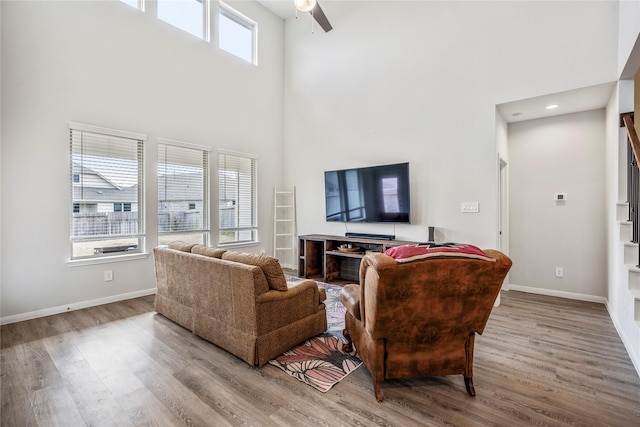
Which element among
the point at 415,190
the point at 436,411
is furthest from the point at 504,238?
the point at 436,411

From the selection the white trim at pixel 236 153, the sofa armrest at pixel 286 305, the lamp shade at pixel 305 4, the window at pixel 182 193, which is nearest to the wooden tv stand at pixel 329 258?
the window at pixel 182 193

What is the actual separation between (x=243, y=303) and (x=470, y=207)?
3196 mm

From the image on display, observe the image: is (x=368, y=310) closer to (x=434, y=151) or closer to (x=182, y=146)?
(x=434, y=151)

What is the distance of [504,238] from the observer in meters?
4.41

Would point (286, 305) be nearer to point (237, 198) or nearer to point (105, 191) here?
point (105, 191)

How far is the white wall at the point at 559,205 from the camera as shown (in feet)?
12.9

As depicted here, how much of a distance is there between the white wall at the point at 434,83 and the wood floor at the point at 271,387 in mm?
1686

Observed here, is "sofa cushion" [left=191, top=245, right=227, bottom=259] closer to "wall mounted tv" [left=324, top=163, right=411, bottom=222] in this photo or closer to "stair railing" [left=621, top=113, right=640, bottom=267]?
"wall mounted tv" [left=324, top=163, right=411, bottom=222]

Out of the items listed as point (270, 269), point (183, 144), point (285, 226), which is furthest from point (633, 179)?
point (183, 144)

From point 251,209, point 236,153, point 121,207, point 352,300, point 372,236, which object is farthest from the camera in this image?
point 251,209

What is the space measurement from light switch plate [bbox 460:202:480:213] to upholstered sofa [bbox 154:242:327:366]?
240cm

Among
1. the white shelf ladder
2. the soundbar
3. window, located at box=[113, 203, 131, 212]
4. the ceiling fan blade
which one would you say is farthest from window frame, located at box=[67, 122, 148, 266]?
the soundbar

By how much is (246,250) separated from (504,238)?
438 centimetres

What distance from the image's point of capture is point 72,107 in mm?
3707
